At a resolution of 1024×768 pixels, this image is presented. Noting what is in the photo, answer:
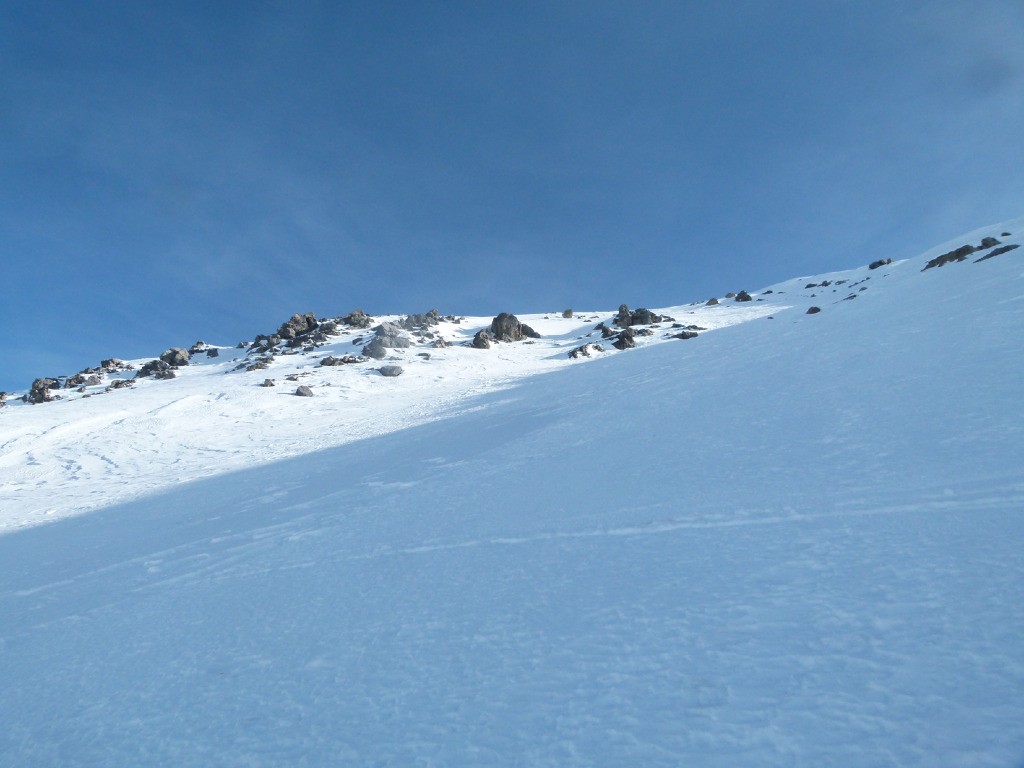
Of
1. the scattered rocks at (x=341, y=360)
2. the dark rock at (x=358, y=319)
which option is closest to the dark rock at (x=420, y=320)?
the dark rock at (x=358, y=319)

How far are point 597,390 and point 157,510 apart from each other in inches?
399

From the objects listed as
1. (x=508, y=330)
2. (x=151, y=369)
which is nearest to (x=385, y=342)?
(x=508, y=330)

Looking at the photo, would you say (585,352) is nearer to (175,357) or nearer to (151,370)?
(151,370)

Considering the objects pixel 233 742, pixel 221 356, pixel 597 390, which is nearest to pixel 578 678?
pixel 233 742

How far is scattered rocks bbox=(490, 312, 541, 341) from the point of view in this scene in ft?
139

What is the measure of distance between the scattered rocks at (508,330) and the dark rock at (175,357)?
87.4 feet

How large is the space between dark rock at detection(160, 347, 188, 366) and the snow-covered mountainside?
124 feet

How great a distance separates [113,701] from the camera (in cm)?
345

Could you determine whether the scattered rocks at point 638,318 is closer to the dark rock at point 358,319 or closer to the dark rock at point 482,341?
the dark rock at point 482,341

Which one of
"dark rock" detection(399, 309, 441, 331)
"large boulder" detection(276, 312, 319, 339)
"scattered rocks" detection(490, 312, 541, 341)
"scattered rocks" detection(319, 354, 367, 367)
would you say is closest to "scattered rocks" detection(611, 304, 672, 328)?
"scattered rocks" detection(490, 312, 541, 341)

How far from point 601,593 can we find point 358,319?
5108cm

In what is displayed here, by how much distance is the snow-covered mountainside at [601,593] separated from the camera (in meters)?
2.38

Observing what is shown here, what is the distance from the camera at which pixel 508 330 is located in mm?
42750

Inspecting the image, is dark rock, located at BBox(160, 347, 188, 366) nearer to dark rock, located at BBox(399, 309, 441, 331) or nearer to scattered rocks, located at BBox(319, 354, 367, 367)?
scattered rocks, located at BBox(319, 354, 367, 367)
